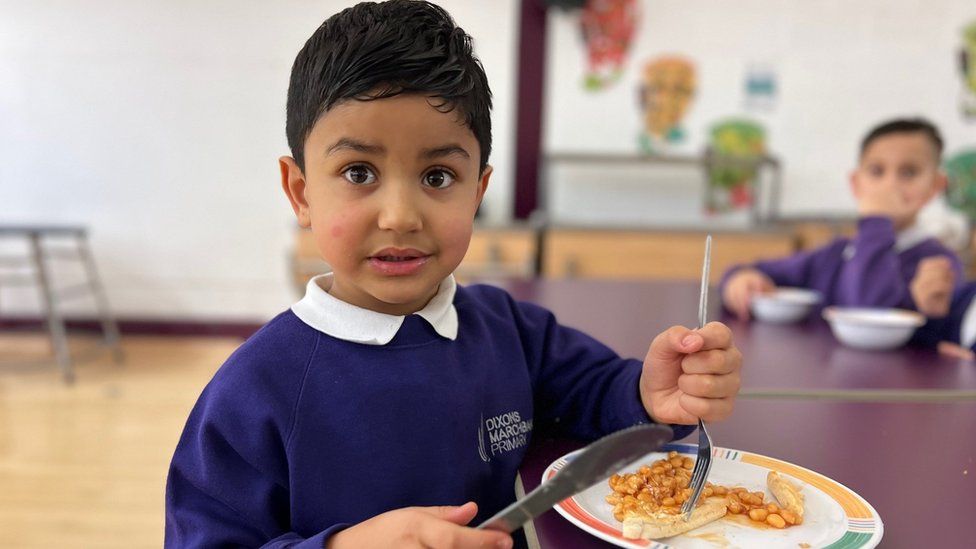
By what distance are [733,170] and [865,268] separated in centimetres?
221

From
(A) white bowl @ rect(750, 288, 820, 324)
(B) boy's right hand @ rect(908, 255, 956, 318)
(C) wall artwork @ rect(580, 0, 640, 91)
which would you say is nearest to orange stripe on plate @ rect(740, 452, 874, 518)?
(A) white bowl @ rect(750, 288, 820, 324)

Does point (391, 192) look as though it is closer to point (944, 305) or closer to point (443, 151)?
point (443, 151)

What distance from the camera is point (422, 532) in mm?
574

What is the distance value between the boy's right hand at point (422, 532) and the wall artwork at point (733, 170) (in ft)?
11.1

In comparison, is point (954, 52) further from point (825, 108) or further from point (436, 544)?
point (436, 544)

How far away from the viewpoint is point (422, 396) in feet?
2.32

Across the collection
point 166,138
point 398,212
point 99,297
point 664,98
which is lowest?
point 99,297

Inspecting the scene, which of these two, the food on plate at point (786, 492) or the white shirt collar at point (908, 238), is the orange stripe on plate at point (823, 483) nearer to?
the food on plate at point (786, 492)

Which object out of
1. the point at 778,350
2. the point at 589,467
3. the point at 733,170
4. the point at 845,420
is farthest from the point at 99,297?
the point at 589,467

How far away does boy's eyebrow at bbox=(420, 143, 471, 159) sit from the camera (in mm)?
679

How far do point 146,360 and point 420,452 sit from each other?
3.51m

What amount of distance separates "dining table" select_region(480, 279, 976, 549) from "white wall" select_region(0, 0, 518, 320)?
253cm

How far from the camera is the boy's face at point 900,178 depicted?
1641 mm

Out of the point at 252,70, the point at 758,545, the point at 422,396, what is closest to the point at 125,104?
the point at 252,70
